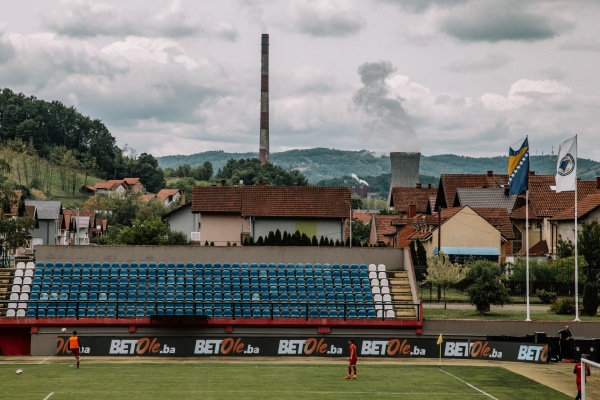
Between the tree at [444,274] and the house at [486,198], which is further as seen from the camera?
the house at [486,198]

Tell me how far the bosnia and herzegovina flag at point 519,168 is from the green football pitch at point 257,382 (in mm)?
13716

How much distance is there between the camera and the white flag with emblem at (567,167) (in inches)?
2014

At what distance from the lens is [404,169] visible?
175125mm

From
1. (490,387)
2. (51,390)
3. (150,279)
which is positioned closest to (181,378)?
(51,390)

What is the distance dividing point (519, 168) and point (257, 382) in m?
23.1

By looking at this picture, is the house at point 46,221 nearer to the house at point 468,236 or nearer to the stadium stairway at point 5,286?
the house at point 468,236

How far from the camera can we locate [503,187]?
3868 inches

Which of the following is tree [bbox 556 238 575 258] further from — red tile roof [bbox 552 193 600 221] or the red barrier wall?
the red barrier wall

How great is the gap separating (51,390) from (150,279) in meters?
19.4

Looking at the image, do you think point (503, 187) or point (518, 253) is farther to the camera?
point (503, 187)

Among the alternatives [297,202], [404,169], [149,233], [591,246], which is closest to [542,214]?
[591,246]

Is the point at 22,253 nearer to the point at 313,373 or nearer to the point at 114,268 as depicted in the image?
the point at 114,268

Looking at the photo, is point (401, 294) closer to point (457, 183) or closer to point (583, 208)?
point (583, 208)

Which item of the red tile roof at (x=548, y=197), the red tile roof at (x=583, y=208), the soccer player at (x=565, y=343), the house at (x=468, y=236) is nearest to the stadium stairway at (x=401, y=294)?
the soccer player at (x=565, y=343)
